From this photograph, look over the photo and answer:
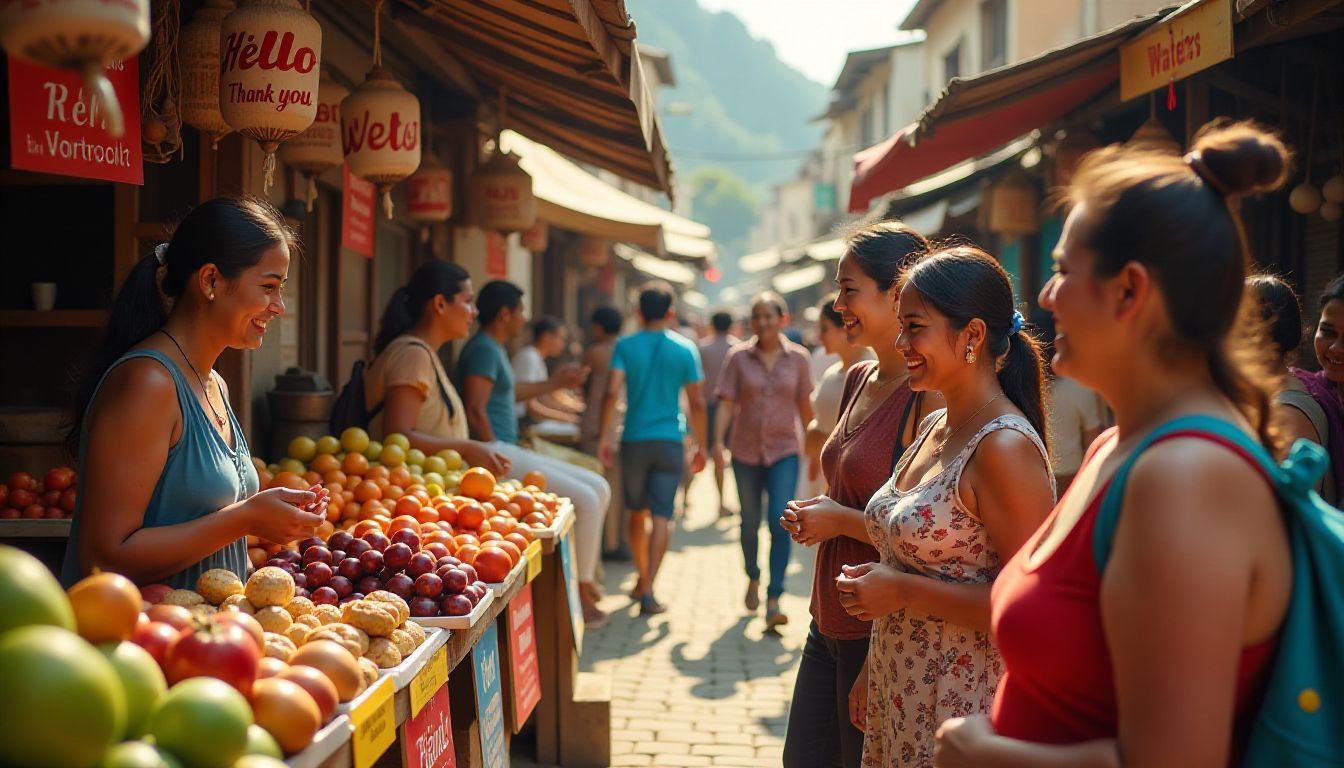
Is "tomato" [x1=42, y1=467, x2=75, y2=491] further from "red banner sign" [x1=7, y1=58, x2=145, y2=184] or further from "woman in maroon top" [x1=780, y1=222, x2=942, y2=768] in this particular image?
"woman in maroon top" [x1=780, y1=222, x2=942, y2=768]

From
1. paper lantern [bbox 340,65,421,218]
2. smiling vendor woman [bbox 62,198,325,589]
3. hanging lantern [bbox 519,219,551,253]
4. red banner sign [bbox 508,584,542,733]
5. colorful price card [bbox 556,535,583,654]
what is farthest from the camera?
hanging lantern [bbox 519,219,551,253]

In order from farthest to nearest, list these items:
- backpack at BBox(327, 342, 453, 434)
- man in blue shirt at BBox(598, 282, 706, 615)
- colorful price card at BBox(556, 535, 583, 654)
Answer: man in blue shirt at BBox(598, 282, 706, 615), backpack at BBox(327, 342, 453, 434), colorful price card at BBox(556, 535, 583, 654)

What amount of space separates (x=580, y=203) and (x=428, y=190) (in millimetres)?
4263

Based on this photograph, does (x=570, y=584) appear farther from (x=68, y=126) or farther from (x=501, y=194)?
(x=501, y=194)

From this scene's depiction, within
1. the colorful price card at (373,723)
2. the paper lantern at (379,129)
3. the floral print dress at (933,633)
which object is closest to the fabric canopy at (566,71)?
the paper lantern at (379,129)

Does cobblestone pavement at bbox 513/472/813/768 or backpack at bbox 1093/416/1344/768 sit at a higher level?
backpack at bbox 1093/416/1344/768

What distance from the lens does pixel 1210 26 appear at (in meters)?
5.28

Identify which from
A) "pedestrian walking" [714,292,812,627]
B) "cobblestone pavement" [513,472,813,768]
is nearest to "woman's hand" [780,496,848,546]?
"cobblestone pavement" [513,472,813,768]

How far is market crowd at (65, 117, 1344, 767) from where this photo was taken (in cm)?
158

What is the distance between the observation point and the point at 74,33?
162cm

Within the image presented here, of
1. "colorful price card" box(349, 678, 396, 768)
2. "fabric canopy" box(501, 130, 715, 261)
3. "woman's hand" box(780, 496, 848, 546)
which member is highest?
"fabric canopy" box(501, 130, 715, 261)

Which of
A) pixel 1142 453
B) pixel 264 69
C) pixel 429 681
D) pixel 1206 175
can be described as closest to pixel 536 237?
pixel 264 69

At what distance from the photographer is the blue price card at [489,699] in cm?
383

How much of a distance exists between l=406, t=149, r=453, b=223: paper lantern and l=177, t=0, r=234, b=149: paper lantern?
128 inches
